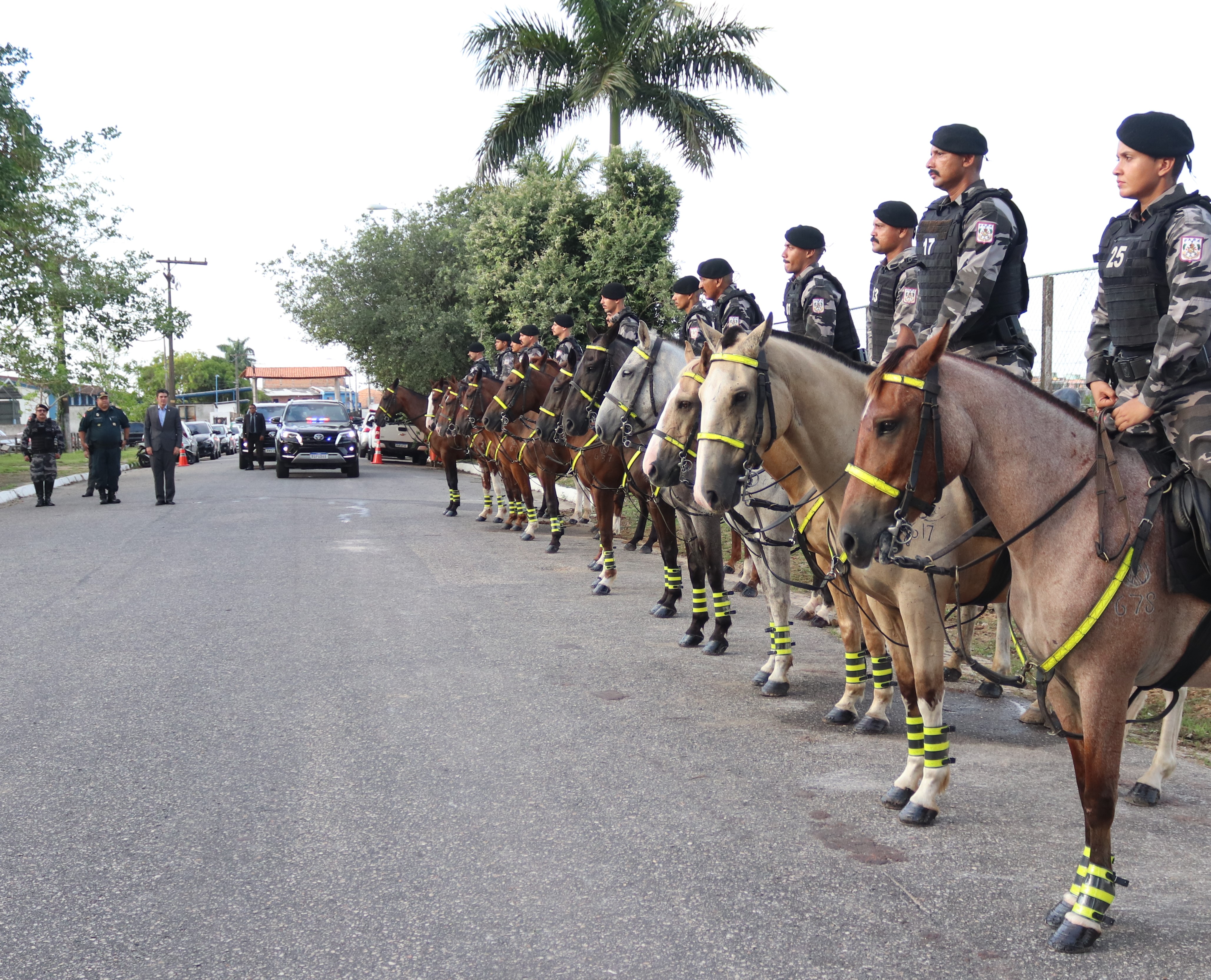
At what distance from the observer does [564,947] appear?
3539 millimetres

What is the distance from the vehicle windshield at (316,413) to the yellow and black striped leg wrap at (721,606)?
24134mm

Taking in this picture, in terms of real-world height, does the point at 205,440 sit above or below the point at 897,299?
below

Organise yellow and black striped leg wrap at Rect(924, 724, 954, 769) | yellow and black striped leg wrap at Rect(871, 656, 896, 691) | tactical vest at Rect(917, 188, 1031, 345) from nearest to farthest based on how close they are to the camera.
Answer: yellow and black striped leg wrap at Rect(924, 724, 954, 769), tactical vest at Rect(917, 188, 1031, 345), yellow and black striped leg wrap at Rect(871, 656, 896, 691)

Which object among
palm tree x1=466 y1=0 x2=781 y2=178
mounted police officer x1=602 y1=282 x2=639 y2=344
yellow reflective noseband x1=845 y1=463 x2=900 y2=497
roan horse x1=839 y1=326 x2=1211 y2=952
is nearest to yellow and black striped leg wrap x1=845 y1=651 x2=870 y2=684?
roan horse x1=839 y1=326 x2=1211 y2=952

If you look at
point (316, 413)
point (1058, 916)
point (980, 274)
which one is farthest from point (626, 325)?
point (316, 413)

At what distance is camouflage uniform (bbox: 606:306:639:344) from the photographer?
9930 mm

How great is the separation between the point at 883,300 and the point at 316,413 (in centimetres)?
2657

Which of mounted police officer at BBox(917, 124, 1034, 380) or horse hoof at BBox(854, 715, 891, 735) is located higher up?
mounted police officer at BBox(917, 124, 1034, 380)

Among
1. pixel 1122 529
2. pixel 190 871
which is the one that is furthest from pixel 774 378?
pixel 190 871

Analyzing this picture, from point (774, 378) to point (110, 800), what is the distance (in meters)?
3.73

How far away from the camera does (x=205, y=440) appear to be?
2207 inches

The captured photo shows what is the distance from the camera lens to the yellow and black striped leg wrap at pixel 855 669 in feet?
21.6

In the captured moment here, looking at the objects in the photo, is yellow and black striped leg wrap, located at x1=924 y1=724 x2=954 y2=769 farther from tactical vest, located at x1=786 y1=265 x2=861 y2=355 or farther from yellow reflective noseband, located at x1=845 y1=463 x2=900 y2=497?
tactical vest, located at x1=786 y1=265 x2=861 y2=355

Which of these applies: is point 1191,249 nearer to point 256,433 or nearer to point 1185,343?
point 1185,343
